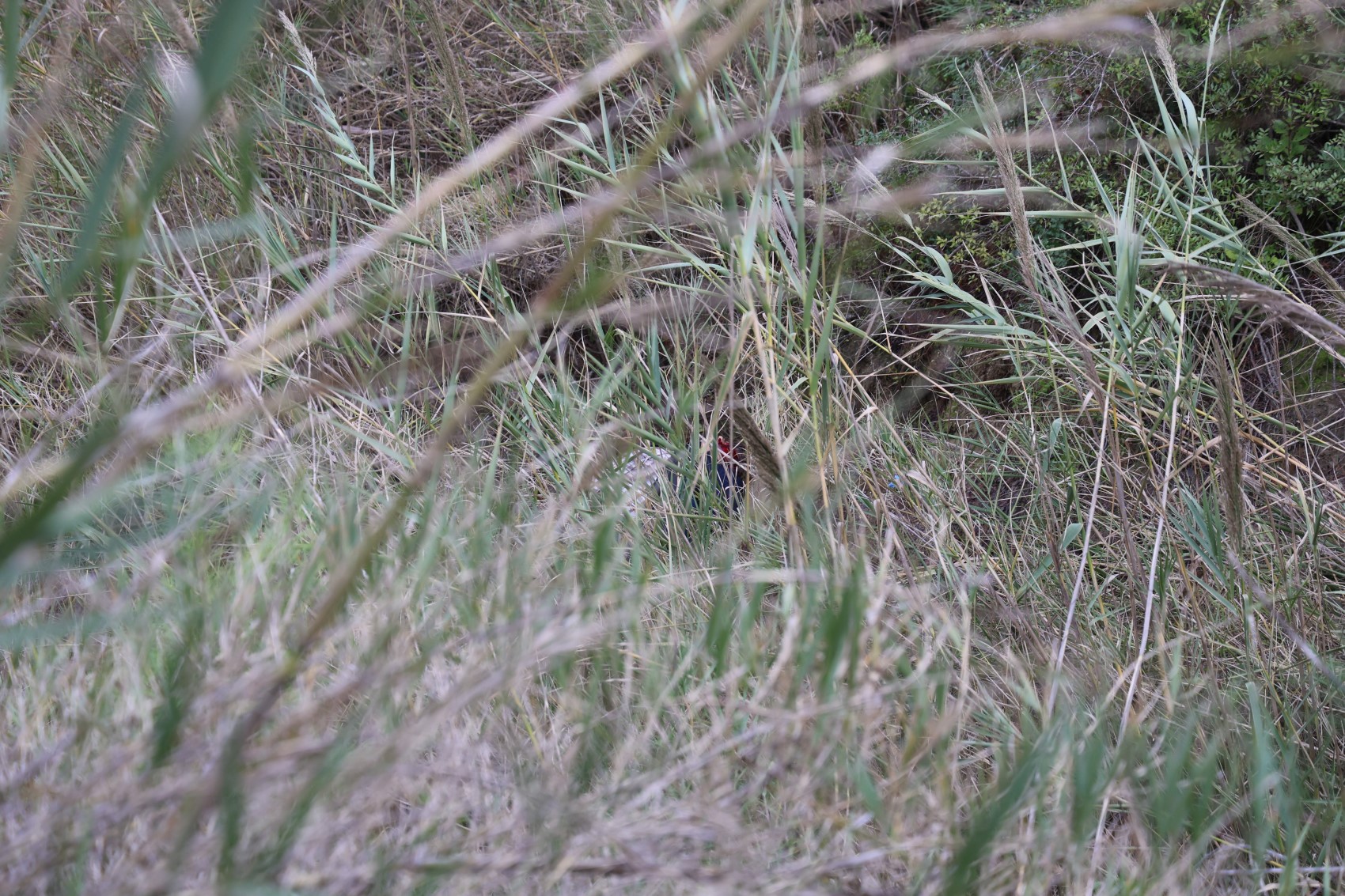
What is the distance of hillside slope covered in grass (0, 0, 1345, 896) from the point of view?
2.24 ft

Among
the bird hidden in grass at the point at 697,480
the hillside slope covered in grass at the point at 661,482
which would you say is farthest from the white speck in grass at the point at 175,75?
the bird hidden in grass at the point at 697,480

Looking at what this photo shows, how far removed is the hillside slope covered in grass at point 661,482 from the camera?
682 mm

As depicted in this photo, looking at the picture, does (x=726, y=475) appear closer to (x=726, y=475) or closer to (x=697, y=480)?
(x=726, y=475)

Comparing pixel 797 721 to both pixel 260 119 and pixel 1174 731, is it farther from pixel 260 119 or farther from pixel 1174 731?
pixel 260 119

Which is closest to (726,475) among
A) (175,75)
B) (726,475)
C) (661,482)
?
(726,475)

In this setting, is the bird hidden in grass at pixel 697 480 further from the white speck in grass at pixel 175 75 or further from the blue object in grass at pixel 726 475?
the white speck in grass at pixel 175 75

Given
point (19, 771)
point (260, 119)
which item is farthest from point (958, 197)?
point (19, 771)

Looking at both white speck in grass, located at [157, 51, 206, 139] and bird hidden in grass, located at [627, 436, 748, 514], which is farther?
white speck in grass, located at [157, 51, 206, 139]

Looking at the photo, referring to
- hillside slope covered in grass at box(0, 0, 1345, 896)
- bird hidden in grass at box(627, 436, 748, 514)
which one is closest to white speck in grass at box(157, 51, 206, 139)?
hillside slope covered in grass at box(0, 0, 1345, 896)

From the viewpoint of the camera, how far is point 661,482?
1.69m

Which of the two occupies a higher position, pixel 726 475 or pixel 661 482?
pixel 661 482

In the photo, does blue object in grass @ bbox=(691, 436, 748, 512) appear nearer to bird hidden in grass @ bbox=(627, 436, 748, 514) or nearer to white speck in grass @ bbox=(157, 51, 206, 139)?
bird hidden in grass @ bbox=(627, 436, 748, 514)

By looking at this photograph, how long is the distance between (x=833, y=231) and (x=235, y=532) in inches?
69.3

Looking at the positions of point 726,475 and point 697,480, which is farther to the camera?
point 726,475
